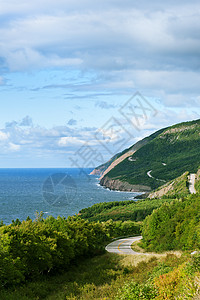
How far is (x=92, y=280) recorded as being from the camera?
26.0 meters

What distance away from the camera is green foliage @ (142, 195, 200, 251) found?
3546 cm

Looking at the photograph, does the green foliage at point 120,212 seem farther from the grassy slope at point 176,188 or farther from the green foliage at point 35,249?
the green foliage at point 35,249

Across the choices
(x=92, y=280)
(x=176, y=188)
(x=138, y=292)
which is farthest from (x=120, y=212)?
(x=138, y=292)

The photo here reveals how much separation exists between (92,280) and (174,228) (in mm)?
17125

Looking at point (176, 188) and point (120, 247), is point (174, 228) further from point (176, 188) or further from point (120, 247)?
point (176, 188)

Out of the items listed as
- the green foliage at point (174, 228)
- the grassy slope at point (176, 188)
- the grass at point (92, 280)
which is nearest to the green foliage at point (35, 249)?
the grass at point (92, 280)

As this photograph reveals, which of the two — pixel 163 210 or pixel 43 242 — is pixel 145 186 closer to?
pixel 163 210

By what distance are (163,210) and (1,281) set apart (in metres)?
27.4

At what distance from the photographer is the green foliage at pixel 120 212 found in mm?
87062

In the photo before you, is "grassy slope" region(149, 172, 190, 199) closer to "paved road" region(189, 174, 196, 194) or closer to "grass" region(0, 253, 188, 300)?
"paved road" region(189, 174, 196, 194)

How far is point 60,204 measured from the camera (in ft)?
414

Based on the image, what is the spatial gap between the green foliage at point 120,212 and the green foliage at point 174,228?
132ft

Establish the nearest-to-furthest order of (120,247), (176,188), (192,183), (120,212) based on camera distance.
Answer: (120,247)
(120,212)
(192,183)
(176,188)

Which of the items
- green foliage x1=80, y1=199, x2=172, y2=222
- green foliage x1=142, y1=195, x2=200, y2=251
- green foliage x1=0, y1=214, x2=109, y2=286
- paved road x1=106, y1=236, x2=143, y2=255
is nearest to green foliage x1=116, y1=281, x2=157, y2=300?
green foliage x1=0, y1=214, x2=109, y2=286
